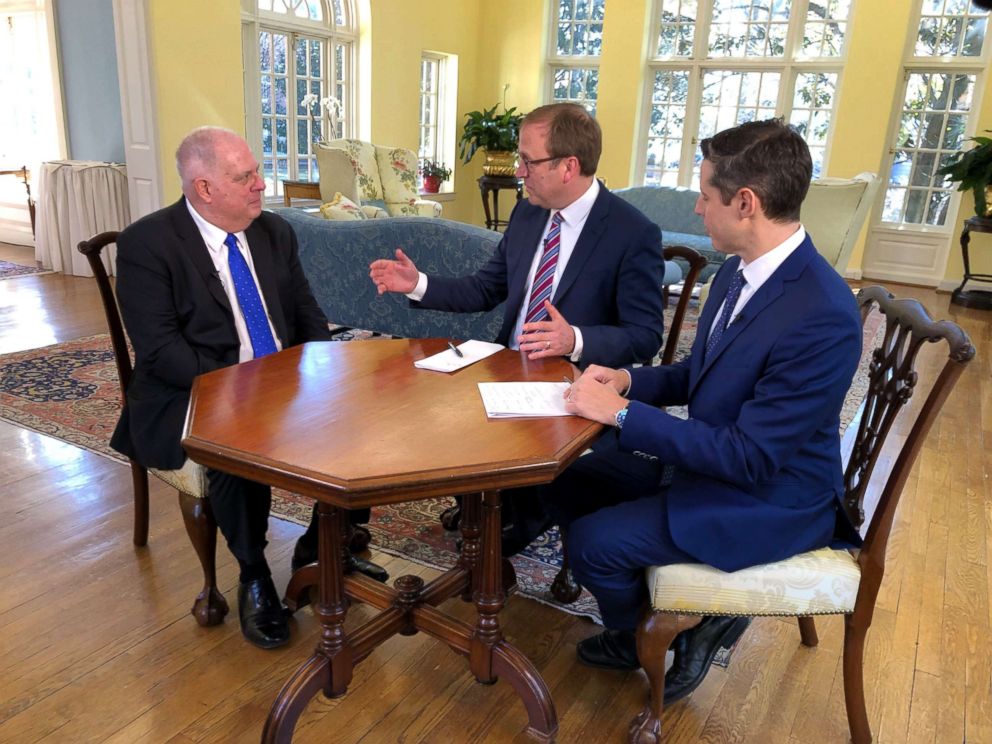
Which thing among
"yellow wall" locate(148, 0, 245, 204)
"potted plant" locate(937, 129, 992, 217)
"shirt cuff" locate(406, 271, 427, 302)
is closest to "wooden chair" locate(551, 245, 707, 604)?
"shirt cuff" locate(406, 271, 427, 302)

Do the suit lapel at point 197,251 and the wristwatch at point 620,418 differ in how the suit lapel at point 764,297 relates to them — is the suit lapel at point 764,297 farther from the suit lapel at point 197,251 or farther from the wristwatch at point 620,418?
the suit lapel at point 197,251

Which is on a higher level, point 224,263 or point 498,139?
point 498,139

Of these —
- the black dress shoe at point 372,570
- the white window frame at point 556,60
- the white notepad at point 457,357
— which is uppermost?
the white window frame at point 556,60

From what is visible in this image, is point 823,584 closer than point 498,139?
Yes

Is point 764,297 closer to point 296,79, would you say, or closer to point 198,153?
point 198,153

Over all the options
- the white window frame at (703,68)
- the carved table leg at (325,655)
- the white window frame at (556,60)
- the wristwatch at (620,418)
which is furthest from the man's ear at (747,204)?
the white window frame at (556,60)

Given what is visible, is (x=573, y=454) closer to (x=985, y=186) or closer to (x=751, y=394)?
(x=751, y=394)

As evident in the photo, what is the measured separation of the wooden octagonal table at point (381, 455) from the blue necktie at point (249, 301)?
0.18 metres

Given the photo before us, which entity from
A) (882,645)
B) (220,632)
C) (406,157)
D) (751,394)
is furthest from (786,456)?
(406,157)

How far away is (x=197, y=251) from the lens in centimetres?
198

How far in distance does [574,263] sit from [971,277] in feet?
20.8

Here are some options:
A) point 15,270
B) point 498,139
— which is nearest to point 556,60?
point 498,139

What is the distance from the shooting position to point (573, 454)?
136 centimetres

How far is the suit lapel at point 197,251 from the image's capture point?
6.46 ft
